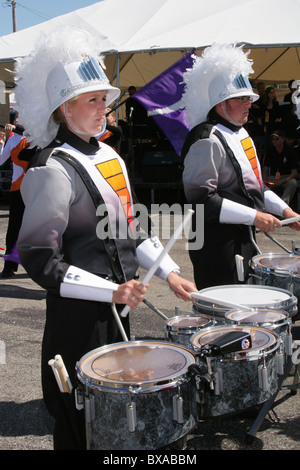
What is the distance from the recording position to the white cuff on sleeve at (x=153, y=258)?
8.36ft

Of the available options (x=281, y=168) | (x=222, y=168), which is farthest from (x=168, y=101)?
(x=222, y=168)

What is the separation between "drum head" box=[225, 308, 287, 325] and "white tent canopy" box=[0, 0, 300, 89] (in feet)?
26.6

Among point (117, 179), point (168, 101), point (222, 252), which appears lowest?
point (222, 252)

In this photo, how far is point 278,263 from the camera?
367 cm

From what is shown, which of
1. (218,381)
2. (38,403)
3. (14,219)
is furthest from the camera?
(14,219)

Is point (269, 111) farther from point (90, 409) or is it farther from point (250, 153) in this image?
point (90, 409)

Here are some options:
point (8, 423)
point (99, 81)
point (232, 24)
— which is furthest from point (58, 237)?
point (232, 24)

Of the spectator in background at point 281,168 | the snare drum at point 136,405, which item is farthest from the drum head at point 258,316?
the spectator in background at point 281,168

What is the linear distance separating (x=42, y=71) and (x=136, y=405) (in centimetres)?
137

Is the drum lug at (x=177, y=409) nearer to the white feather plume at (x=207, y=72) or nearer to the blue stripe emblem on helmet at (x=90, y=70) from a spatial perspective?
the blue stripe emblem on helmet at (x=90, y=70)

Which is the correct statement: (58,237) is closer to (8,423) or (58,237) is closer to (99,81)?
(99,81)

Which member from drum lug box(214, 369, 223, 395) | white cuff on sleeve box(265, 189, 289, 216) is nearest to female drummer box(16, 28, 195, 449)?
drum lug box(214, 369, 223, 395)

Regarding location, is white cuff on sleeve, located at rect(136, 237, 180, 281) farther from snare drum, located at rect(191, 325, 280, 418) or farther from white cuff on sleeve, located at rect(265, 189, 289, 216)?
white cuff on sleeve, located at rect(265, 189, 289, 216)
